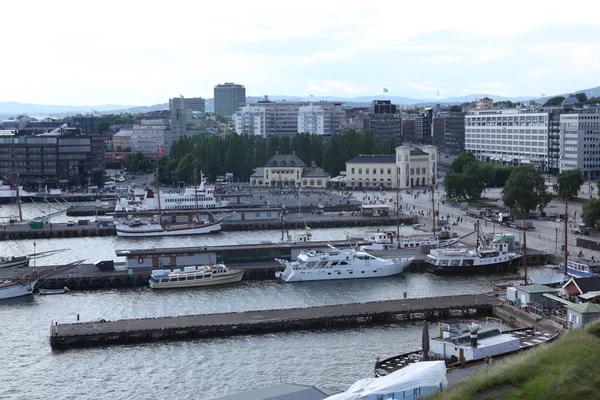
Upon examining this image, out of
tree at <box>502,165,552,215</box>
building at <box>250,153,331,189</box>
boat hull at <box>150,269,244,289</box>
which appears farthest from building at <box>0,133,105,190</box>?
boat hull at <box>150,269,244,289</box>

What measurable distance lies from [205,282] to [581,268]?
439 inches

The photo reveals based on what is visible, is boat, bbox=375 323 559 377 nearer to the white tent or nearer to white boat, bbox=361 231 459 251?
the white tent

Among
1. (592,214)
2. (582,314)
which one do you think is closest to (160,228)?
(592,214)

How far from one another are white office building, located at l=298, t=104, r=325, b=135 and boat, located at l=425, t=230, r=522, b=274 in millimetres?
58117

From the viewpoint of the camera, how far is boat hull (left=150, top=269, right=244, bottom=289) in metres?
26.2

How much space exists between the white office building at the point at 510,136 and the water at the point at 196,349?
38.9m

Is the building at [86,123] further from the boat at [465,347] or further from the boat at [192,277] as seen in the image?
the boat at [465,347]

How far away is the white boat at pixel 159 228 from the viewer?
38375 mm

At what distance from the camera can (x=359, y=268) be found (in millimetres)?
27453

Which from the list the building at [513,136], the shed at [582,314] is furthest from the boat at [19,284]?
the building at [513,136]

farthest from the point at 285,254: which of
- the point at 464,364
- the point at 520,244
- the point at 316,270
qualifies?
the point at 464,364

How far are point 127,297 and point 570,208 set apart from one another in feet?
79.2

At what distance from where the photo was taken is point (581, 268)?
24.9 meters

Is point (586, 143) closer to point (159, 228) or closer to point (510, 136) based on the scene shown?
point (510, 136)
